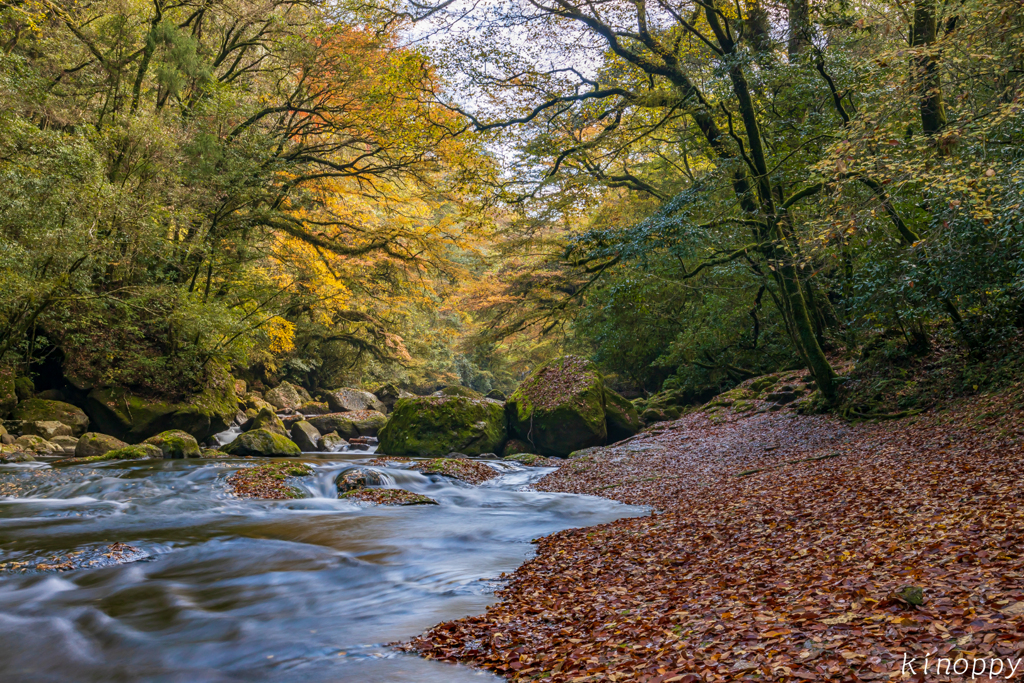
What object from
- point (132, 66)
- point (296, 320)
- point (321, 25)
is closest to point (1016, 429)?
point (321, 25)

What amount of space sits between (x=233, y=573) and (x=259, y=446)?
7.81m

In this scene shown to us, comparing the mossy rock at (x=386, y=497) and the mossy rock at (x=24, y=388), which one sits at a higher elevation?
the mossy rock at (x=24, y=388)

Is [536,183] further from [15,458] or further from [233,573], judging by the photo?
[15,458]

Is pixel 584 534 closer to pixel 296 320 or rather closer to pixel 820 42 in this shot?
pixel 820 42

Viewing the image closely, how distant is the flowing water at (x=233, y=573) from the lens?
4.63m

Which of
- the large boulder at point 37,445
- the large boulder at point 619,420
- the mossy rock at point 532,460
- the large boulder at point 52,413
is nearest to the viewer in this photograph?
the large boulder at point 37,445

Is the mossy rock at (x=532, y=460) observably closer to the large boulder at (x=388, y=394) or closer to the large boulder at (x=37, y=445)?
the large boulder at (x=37, y=445)

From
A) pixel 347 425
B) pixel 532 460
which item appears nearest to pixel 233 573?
pixel 532 460

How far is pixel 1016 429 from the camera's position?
25.3ft

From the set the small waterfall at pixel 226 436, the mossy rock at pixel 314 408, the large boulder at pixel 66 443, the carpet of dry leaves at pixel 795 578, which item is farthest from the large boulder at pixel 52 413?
the carpet of dry leaves at pixel 795 578

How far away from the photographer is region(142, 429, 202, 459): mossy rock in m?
12.8

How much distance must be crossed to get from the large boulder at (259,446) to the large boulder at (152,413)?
82.4 inches

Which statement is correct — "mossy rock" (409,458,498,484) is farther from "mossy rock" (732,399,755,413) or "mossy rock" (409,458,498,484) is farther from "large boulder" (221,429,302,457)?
"mossy rock" (732,399,755,413)

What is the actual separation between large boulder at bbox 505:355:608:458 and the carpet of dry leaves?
7.51 meters
